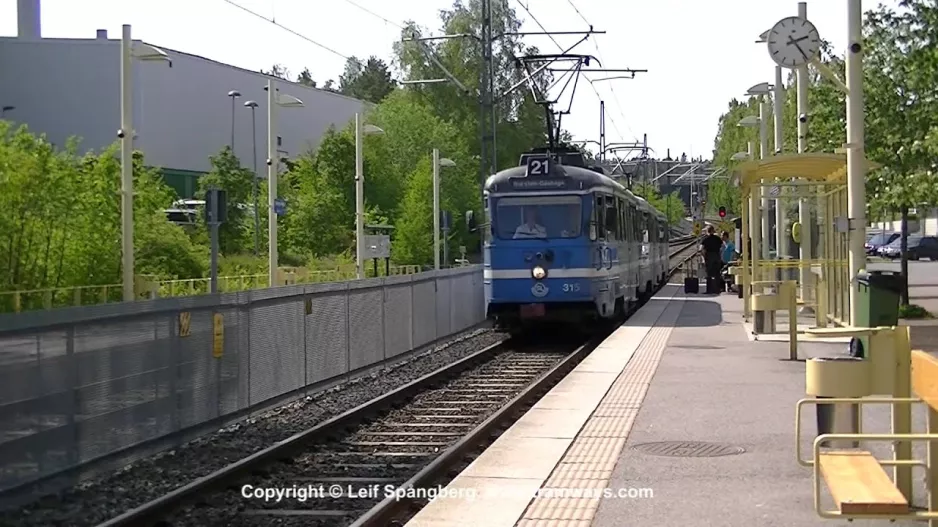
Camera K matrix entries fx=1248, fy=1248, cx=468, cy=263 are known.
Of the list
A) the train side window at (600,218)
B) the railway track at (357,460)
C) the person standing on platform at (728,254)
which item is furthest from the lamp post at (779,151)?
the railway track at (357,460)

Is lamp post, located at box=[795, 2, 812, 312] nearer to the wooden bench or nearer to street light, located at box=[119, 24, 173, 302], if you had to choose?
street light, located at box=[119, 24, 173, 302]

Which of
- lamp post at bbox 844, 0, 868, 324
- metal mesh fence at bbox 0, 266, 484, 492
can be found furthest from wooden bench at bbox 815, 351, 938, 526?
lamp post at bbox 844, 0, 868, 324

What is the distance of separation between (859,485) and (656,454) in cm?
415

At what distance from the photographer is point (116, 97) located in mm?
67875

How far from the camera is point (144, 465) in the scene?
11.1 meters

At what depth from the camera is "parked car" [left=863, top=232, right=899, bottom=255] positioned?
74.2 m

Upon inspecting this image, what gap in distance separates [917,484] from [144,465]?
6490mm

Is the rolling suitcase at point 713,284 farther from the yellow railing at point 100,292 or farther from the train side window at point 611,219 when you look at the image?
the train side window at point 611,219

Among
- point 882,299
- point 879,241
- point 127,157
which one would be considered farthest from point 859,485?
point 879,241

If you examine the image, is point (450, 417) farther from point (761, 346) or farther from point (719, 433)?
point (761, 346)

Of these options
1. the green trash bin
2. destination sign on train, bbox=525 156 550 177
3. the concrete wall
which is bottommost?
the green trash bin

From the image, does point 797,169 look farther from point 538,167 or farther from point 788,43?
point 538,167

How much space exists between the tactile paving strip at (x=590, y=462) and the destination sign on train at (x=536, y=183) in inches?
257

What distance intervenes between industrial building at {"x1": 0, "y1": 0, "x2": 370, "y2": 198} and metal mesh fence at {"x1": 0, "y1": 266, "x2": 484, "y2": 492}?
50.9 meters
